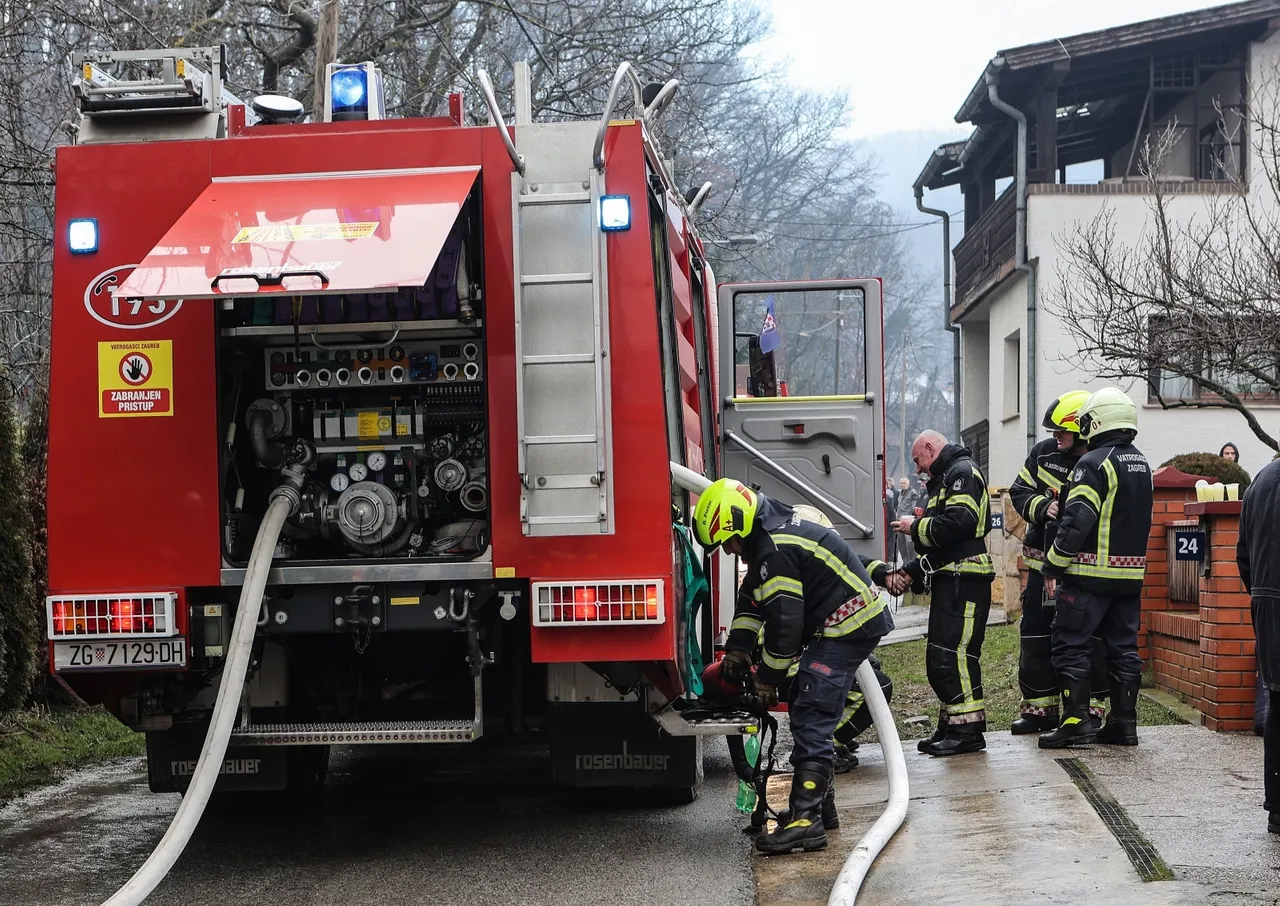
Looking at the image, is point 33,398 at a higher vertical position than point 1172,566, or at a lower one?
higher

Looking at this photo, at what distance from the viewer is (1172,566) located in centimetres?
939

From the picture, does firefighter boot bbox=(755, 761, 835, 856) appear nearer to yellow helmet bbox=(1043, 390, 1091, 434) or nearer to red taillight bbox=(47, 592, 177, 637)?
red taillight bbox=(47, 592, 177, 637)

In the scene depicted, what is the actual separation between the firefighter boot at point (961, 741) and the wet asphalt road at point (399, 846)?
103 cm

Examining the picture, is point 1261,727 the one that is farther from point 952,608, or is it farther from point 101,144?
point 101,144

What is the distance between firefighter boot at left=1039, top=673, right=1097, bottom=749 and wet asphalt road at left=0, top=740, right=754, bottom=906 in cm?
161

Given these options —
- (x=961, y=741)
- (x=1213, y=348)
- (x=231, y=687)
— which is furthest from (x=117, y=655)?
(x=1213, y=348)

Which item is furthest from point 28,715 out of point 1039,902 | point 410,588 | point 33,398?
point 1039,902

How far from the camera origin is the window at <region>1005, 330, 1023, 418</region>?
2208 cm

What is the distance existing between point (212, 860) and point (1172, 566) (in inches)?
234

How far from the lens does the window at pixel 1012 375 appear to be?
2208 cm

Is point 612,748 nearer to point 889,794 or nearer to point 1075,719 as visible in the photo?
point 889,794

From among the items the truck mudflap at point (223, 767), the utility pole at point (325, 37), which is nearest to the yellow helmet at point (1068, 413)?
the truck mudflap at point (223, 767)

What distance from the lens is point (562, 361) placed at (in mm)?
5746

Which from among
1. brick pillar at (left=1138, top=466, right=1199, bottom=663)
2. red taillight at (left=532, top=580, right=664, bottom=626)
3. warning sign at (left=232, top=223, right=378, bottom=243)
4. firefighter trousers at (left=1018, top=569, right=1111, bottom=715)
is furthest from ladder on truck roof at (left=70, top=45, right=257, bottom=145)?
brick pillar at (left=1138, top=466, right=1199, bottom=663)
